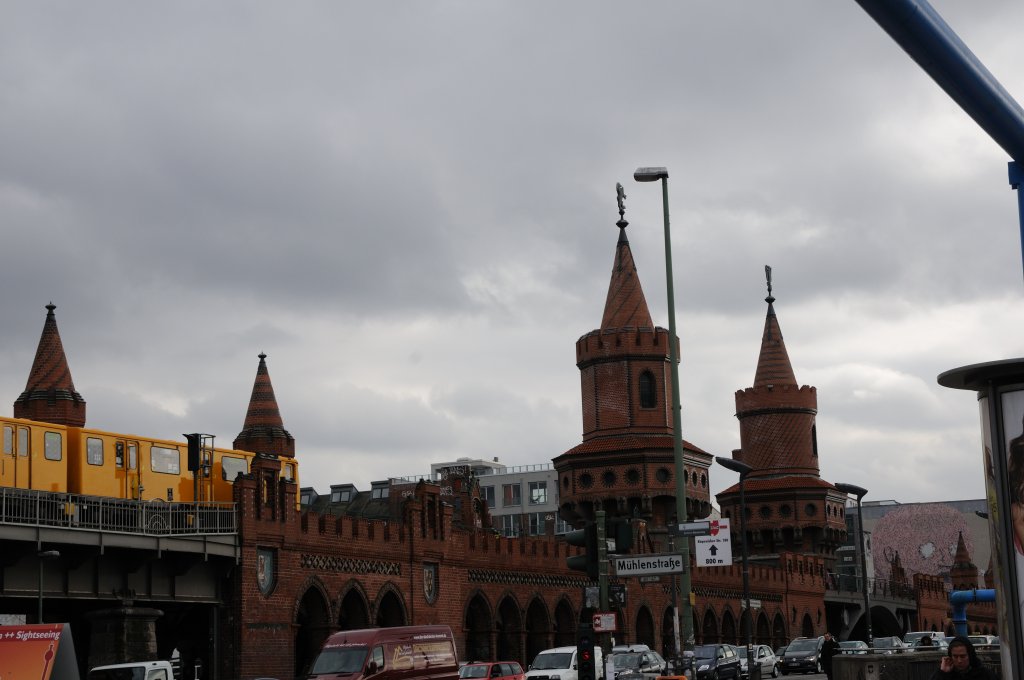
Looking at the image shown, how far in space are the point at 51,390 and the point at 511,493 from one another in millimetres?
91068

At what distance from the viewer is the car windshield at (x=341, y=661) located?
1033 inches

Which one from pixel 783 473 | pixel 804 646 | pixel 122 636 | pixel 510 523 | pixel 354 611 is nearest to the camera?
pixel 122 636

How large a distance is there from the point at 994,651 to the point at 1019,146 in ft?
55.0

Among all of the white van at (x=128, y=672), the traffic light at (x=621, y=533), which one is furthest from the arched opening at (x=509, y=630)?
the traffic light at (x=621, y=533)

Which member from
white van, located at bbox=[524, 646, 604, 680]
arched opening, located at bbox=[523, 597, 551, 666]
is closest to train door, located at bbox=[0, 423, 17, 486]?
white van, located at bbox=[524, 646, 604, 680]

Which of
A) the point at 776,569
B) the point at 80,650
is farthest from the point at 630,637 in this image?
the point at 80,650

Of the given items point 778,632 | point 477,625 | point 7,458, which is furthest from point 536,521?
point 7,458

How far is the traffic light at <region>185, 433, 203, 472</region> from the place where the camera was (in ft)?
132

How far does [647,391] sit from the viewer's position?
213 ft

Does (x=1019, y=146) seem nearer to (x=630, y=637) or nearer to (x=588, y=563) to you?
(x=588, y=563)

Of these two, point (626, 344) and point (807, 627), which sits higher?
point (626, 344)

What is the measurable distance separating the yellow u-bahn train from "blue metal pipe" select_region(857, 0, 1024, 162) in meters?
28.5

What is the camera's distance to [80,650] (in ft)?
134

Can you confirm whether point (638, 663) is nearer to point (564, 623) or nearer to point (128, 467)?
point (128, 467)
